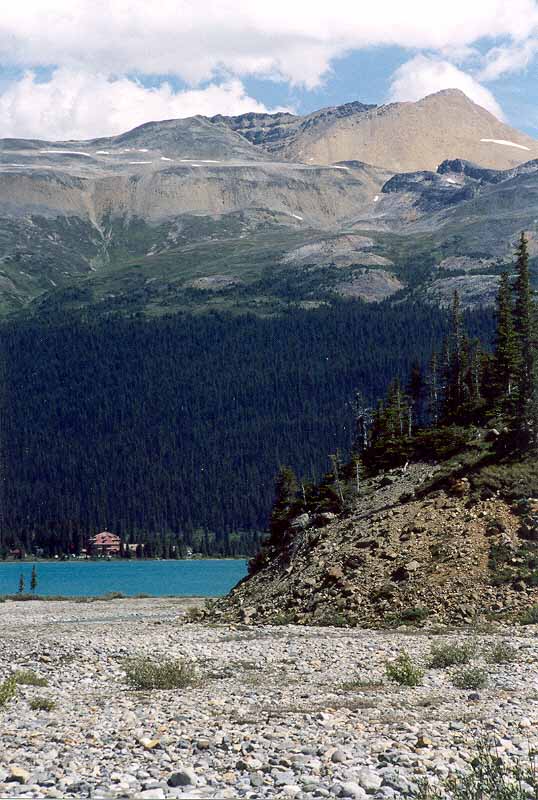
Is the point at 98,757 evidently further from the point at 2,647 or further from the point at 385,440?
the point at 385,440

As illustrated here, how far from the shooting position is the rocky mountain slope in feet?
137

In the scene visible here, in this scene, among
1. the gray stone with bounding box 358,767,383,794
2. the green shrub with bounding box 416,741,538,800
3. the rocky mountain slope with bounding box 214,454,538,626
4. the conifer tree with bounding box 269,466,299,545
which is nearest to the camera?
the green shrub with bounding box 416,741,538,800

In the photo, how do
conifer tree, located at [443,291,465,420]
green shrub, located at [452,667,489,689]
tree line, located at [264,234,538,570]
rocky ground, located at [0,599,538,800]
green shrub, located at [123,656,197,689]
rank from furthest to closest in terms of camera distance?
conifer tree, located at [443,291,465,420] < tree line, located at [264,234,538,570] < green shrub, located at [123,656,197,689] < green shrub, located at [452,667,489,689] < rocky ground, located at [0,599,538,800]

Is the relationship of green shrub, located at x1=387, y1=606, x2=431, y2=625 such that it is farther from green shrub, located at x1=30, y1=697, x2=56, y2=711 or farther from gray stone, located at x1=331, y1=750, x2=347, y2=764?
gray stone, located at x1=331, y1=750, x2=347, y2=764

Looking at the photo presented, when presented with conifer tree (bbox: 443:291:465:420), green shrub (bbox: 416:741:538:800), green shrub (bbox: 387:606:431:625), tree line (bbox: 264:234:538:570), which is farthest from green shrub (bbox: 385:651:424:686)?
conifer tree (bbox: 443:291:465:420)

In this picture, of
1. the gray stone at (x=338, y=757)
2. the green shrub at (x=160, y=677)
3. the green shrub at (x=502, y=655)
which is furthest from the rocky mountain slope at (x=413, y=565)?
the gray stone at (x=338, y=757)

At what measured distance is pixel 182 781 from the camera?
16.1m

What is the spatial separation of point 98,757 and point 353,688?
10.4 meters

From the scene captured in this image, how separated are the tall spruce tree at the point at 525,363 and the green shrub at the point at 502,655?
2035cm

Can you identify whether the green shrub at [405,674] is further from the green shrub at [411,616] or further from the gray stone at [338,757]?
the green shrub at [411,616]

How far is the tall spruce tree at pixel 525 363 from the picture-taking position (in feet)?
168

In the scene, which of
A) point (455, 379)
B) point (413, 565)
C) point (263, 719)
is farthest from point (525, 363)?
point (263, 719)

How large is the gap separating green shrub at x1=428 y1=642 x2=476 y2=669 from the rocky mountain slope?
9313mm

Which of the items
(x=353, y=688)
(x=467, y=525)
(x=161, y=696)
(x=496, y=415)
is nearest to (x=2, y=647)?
(x=161, y=696)
